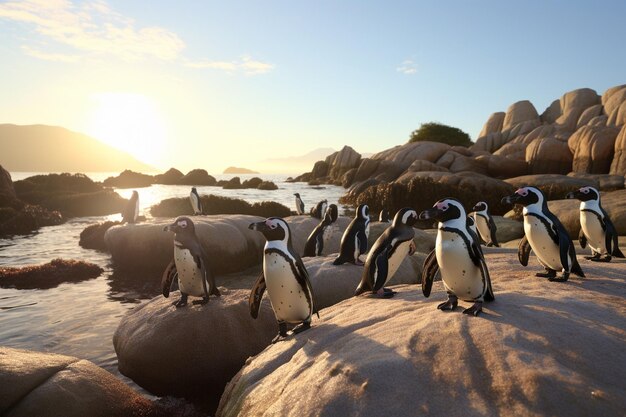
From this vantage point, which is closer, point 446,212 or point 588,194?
point 446,212

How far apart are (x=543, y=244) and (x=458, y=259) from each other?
1.80 m

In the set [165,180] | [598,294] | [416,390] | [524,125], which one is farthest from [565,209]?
[165,180]

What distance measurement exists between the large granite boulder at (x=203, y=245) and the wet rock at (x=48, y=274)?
3.24 ft

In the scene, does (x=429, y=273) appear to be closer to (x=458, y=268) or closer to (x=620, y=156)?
(x=458, y=268)

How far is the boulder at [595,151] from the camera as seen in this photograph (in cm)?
3459

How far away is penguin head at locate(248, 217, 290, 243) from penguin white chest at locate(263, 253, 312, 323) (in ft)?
0.67

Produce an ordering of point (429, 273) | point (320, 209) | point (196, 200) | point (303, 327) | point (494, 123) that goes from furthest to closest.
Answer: point (494, 123), point (196, 200), point (320, 209), point (303, 327), point (429, 273)

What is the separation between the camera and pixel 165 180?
247 feet

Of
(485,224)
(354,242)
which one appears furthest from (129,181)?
(354,242)

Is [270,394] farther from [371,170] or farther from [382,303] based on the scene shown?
[371,170]

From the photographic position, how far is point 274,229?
17.1ft

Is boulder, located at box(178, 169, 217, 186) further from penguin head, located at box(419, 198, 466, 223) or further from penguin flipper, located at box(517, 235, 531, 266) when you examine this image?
penguin head, located at box(419, 198, 466, 223)

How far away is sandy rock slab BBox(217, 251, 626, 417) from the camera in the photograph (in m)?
2.96

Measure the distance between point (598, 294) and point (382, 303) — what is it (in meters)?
2.21
